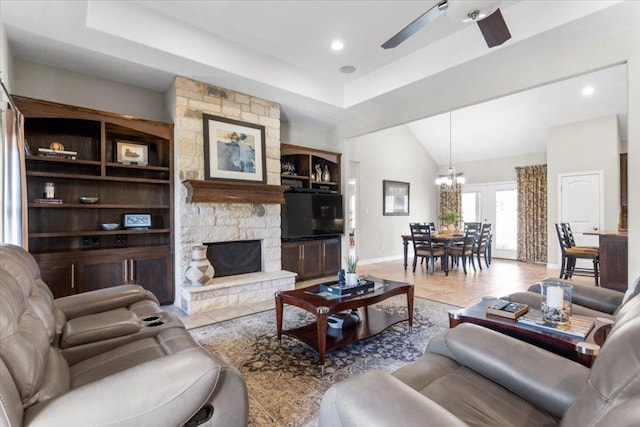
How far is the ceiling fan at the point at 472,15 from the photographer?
6.57ft

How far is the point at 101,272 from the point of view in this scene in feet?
11.8

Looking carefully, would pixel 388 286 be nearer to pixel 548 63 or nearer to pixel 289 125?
pixel 548 63

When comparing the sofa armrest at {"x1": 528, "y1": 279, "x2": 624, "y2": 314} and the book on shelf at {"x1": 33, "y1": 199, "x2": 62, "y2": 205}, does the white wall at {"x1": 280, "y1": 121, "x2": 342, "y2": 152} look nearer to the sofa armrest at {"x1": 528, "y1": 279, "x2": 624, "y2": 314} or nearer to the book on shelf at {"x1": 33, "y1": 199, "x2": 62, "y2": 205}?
the book on shelf at {"x1": 33, "y1": 199, "x2": 62, "y2": 205}

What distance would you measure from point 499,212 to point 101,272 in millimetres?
8482

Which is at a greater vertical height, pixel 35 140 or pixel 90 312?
pixel 35 140

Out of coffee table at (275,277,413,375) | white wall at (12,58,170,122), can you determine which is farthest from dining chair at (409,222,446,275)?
white wall at (12,58,170,122)

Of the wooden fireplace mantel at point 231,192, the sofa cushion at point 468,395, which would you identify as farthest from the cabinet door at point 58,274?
the sofa cushion at point 468,395

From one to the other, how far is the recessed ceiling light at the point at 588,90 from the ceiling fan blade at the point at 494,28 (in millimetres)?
4346

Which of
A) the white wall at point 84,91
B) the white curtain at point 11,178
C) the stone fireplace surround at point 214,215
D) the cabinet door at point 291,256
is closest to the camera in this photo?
Result: the white curtain at point 11,178

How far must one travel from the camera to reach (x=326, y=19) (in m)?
3.26

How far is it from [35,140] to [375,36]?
13.3 ft

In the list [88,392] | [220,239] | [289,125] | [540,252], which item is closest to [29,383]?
[88,392]

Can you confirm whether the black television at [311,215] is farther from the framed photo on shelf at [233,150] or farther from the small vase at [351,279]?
the small vase at [351,279]

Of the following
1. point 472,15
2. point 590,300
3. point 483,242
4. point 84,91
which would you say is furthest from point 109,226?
point 483,242
